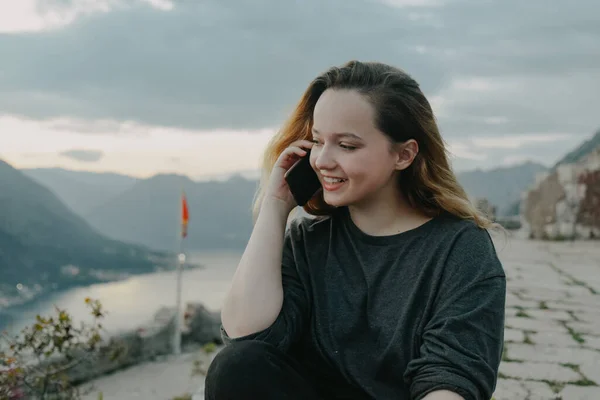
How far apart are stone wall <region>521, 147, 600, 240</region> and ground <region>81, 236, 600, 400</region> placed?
822 millimetres

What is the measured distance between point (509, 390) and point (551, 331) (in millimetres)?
1441

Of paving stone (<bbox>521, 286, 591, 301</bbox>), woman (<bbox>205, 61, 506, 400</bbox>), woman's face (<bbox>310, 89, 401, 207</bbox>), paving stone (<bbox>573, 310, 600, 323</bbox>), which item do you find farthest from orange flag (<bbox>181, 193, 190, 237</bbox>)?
woman's face (<bbox>310, 89, 401, 207</bbox>)

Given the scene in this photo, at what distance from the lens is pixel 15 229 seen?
96.7ft

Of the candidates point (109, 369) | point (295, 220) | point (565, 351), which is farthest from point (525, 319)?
point (109, 369)

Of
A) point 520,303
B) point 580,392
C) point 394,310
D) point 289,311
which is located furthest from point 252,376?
point 520,303

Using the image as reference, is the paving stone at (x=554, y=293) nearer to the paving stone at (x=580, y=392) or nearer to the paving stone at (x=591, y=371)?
the paving stone at (x=591, y=371)

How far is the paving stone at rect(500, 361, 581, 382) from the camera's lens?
11.2 ft

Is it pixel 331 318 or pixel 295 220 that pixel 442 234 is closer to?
pixel 331 318

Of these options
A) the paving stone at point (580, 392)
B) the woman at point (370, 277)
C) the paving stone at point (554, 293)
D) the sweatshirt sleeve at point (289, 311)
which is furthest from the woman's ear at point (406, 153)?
the paving stone at point (554, 293)

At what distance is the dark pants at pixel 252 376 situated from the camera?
1.67m

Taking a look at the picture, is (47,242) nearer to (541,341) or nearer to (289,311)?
(541,341)

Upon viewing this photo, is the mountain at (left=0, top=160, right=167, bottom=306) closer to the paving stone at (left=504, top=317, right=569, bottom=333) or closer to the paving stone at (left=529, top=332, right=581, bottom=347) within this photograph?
the paving stone at (left=504, top=317, right=569, bottom=333)

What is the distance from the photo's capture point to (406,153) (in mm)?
1819

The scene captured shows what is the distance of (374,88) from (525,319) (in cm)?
361
